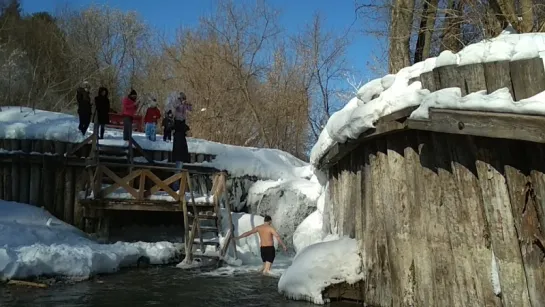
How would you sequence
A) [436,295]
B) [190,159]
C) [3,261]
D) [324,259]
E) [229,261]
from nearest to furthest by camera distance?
1. [436,295]
2. [324,259]
3. [3,261]
4. [229,261]
5. [190,159]

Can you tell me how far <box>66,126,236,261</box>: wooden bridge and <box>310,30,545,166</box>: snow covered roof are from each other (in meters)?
7.89

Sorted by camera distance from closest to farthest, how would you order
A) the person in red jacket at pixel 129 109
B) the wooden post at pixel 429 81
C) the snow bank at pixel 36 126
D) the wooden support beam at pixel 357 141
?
the wooden post at pixel 429 81 → the wooden support beam at pixel 357 141 → the snow bank at pixel 36 126 → the person in red jacket at pixel 129 109

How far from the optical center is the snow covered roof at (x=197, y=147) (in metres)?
16.9

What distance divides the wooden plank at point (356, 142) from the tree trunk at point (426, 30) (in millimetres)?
4254

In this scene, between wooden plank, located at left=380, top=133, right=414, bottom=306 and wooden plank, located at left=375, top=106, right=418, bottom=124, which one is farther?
wooden plank, located at left=380, top=133, right=414, bottom=306

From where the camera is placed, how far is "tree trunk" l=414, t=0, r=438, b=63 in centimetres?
1220

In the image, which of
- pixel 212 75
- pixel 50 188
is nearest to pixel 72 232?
pixel 50 188

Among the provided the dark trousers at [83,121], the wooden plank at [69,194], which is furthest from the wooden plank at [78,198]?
the dark trousers at [83,121]

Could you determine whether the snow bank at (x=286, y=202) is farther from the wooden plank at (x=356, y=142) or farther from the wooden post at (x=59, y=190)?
the wooden plank at (x=356, y=142)

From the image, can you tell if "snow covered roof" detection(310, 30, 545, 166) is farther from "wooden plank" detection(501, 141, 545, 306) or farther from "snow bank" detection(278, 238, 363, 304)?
"snow bank" detection(278, 238, 363, 304)

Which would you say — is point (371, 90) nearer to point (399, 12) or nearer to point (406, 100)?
point (406, 100)

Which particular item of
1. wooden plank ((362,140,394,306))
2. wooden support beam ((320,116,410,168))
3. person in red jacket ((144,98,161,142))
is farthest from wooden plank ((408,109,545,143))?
person in red jacket ((144,98,161,142))

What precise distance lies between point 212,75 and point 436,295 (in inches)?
1032

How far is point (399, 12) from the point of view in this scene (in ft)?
40.1
